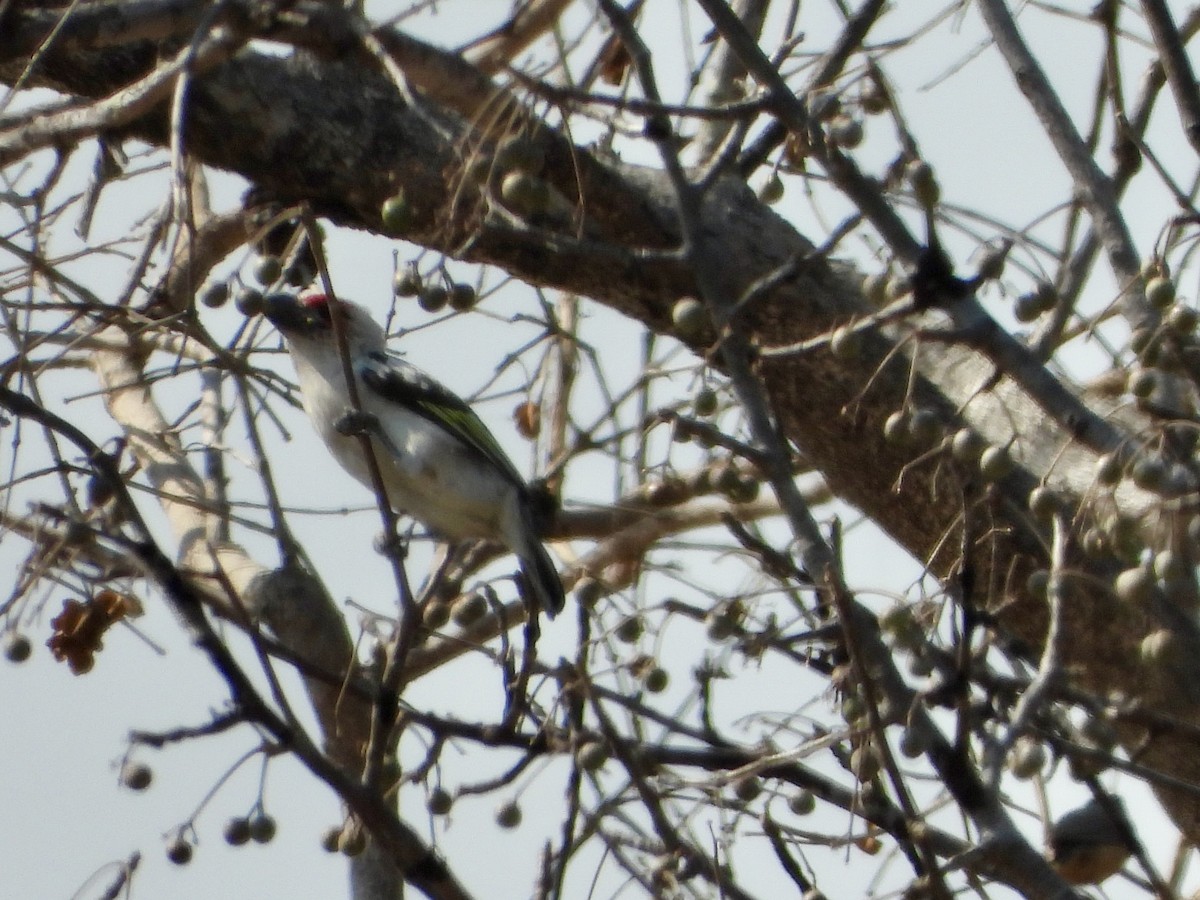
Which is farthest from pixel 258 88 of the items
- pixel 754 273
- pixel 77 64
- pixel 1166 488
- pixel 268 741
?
pixel 1166 488

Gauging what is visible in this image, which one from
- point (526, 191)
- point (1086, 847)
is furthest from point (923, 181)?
point (1086, 847)

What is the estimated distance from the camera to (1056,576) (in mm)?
2146

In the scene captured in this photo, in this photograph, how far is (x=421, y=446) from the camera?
5.11m

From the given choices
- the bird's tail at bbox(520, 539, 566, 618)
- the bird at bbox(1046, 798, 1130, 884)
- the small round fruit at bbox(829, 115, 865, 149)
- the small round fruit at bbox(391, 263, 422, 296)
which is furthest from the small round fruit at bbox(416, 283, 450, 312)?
the bird at bbox(1046, 798, 1130, 884)

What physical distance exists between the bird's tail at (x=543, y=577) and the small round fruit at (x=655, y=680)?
1204mm

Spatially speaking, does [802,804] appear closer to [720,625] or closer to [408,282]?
[720,625]

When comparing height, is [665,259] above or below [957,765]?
above

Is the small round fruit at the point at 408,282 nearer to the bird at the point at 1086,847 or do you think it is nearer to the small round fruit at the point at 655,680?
the small round fruit at the point at 655,680

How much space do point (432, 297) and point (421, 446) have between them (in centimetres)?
188

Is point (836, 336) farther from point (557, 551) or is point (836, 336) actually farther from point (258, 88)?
point (557, 551)

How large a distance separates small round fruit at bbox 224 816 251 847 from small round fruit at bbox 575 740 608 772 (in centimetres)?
95

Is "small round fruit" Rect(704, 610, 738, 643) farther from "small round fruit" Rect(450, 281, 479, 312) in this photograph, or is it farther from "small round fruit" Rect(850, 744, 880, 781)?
"small round fruit" Rect(450, 281, 479, 312)

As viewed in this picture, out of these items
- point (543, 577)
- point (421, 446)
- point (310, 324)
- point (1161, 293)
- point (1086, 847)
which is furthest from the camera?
point (310, 324)

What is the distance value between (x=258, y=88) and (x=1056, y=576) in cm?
255
